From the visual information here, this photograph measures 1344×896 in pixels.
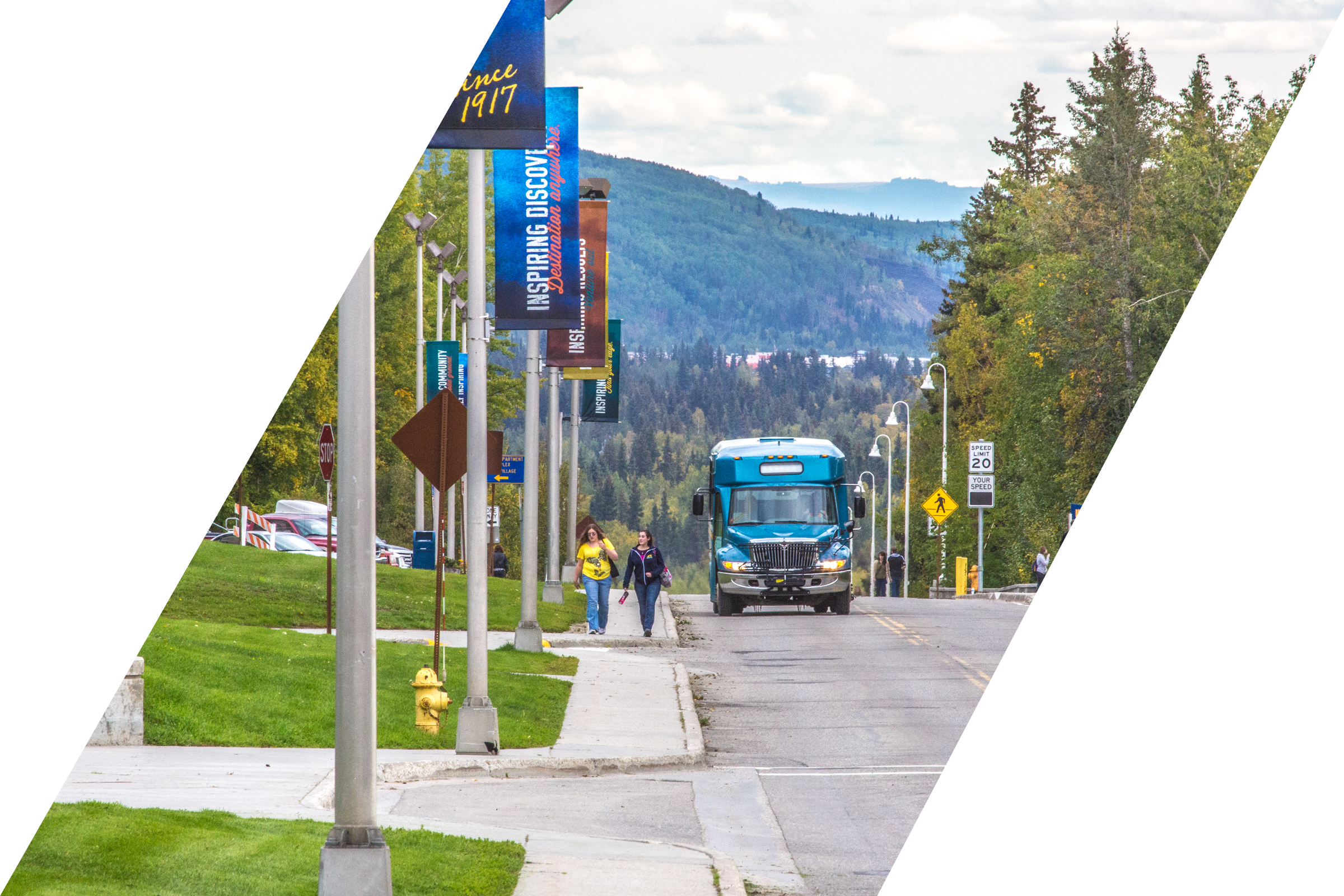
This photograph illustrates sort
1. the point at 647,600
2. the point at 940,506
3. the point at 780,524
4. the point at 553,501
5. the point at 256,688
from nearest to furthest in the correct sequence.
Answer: the point at 256,688 → the point at 647,600 → the point at 780,524 → the point at 553,501 → the point at 940,506

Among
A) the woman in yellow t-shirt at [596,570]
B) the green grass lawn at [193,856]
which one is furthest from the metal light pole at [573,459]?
the green grass lawn at [193,856]

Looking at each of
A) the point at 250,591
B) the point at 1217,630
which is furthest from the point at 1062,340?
the point at 250,591

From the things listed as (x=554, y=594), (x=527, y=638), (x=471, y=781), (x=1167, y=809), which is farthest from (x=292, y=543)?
(x=1167, y=809)

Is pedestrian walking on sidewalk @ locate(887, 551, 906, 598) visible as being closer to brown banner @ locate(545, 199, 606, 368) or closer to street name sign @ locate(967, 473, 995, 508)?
street name sign @ locate(967, 473, 995, 508)

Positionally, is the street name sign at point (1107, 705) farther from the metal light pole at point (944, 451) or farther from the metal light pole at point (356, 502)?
the metal light pole at point (944, 451)

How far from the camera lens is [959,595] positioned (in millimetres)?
58281

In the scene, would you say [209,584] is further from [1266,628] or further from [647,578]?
[1266,628]

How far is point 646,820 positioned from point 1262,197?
51.6 metres

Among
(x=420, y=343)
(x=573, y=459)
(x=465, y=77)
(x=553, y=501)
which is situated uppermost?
(x=420, y=343)

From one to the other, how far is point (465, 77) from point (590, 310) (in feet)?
74.1

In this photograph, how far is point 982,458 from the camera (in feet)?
169

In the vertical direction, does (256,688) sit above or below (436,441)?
below

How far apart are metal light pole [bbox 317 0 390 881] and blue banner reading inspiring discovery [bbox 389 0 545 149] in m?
0.47

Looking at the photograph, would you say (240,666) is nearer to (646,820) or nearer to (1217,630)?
(646,820)
